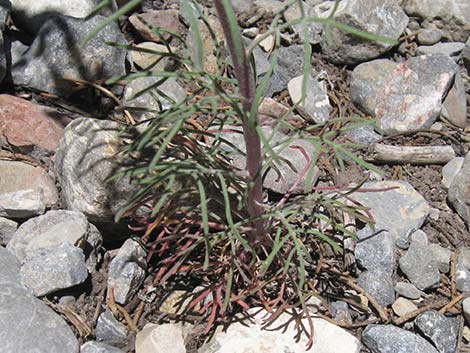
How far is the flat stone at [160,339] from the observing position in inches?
104

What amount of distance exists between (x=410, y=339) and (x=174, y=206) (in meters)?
1.05

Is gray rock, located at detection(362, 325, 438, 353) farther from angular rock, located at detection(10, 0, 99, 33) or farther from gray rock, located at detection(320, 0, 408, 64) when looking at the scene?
angular rock, located at detection(10, 0, 99, 33)

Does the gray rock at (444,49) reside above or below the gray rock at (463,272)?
above

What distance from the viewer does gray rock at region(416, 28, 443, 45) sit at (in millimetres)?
3881

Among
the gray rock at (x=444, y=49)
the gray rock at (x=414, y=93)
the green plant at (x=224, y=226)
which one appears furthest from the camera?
the gray rock at (x=444, y=49)

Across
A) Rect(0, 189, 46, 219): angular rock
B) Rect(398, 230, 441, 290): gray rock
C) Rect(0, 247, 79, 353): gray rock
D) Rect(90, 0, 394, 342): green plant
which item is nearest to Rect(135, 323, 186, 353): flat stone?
Rect(90, 0, 394, 342): green plant

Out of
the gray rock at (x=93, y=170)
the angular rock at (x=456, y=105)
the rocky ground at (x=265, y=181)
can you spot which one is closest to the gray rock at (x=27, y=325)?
the rocky ground at (x=265, y=181)

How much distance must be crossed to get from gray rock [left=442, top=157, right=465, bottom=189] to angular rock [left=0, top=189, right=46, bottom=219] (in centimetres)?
185

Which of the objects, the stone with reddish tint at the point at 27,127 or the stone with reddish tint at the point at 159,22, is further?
the stone with reddish tint at the point at 159,22

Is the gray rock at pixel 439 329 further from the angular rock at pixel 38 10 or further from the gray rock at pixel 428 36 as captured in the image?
the angular rock at pixel 38 10

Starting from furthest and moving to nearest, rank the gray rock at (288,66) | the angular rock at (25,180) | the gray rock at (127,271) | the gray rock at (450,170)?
the gray rock at (288,66), the gray rock at (450,170), the angular rock at (25,180), the gray rock at (127,271)

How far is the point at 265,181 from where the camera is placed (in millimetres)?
3137

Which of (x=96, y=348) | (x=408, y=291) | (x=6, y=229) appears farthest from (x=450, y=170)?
(x=6, y=229)

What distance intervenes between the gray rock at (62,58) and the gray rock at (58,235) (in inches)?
30.4
